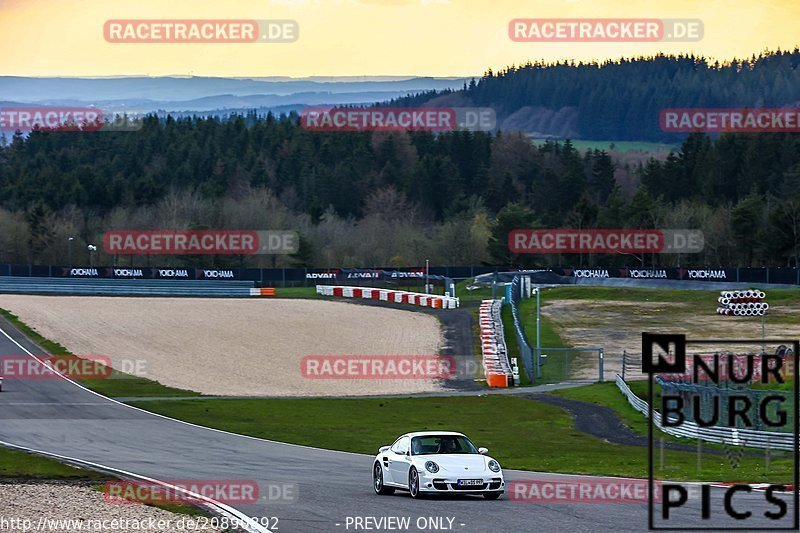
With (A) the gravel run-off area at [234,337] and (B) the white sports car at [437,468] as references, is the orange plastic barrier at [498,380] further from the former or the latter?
(B) the white sports car at [437,468]

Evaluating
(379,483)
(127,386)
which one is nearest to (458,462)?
(379,483)

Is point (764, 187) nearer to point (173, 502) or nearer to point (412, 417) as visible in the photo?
point (412, 417)

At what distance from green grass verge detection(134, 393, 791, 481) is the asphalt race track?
1229 millimetres

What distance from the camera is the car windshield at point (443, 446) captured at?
2183 centimetres

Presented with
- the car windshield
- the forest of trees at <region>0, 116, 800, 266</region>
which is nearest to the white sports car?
the car windshield

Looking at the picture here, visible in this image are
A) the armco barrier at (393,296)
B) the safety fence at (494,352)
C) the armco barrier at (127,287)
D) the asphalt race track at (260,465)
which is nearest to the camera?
the asphalt race track at (260,465)

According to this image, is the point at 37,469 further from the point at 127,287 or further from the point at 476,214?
the point at 476,214

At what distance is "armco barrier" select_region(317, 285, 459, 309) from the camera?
84250 mm

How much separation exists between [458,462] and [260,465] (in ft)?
27.7

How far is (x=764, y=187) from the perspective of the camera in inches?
6486

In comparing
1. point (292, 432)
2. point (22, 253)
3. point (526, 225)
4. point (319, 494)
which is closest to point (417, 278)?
point (526, 225)

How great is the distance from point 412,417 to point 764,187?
133736 millimetres

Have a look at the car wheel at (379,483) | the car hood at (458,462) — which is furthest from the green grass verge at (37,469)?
the car hood at (458,462)

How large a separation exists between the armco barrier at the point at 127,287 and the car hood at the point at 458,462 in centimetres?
8366
